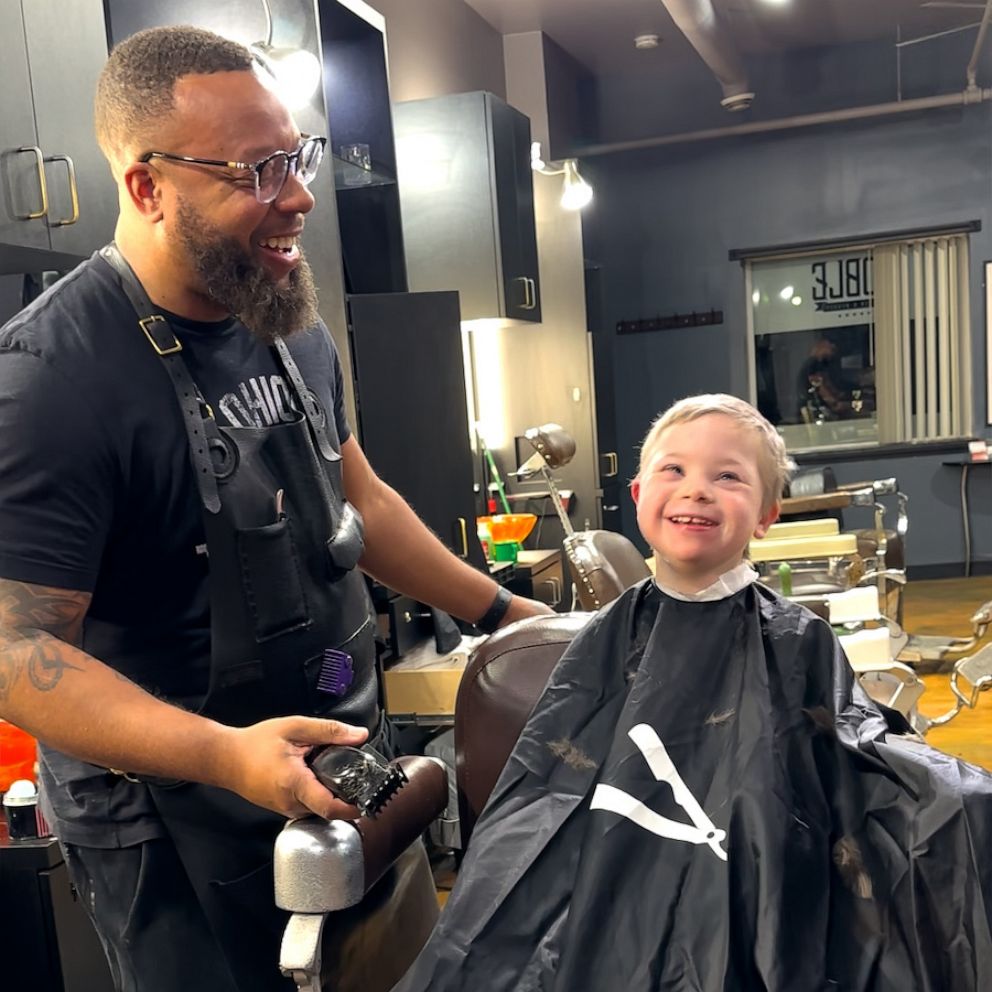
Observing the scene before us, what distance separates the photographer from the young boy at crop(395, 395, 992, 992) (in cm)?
109

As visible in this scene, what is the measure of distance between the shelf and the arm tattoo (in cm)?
222

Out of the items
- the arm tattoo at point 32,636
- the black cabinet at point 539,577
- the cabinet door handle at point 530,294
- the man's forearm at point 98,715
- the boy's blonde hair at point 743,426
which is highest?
the cabinet door handle at point 530,294

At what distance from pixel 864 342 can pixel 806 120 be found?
58.6 inches

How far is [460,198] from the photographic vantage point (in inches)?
161

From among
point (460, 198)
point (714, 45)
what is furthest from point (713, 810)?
point (714, 45)

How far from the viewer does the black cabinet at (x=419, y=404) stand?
9.59 ft

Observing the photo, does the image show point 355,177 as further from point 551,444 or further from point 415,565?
point 415,565

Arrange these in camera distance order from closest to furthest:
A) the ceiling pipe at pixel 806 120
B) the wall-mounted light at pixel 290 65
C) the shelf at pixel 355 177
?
1. the wall-mounted light at pixel 290 65
2. the shelf at pixel 355 177
3. the ceiling pipe at pixel 806 120

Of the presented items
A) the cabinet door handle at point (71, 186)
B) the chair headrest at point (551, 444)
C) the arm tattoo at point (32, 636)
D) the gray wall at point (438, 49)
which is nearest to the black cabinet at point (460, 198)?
the gray wall at point (438, 49)

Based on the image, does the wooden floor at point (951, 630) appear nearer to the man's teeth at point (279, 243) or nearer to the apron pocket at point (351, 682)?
the apron pocket at point (351, 682)

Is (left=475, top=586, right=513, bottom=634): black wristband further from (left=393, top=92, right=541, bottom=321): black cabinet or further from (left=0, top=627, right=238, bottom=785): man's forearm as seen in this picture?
(left=393, top=92, right=541, bottom=321): black cabinet

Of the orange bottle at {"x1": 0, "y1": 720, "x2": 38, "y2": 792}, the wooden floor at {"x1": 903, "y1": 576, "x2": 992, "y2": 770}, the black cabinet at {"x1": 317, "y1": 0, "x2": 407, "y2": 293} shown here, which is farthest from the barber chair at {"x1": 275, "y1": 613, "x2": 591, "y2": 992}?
the wooden floor at {"x1": 903, "y1": 576, "x2": 992, "y2": 770}

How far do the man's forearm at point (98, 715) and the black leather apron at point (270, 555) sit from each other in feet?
0.51

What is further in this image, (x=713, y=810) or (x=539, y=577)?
(x=539, y=577)
